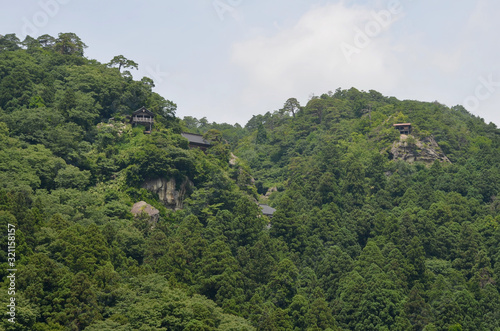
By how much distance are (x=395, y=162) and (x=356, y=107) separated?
16.2m

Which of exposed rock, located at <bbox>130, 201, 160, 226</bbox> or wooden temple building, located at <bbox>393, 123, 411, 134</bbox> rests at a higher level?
wooden temple building, located at <bbox>393, 123, 411, 134</bbox>

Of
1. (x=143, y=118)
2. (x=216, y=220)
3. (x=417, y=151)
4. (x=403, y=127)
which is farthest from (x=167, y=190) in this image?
(x=403, y=127)

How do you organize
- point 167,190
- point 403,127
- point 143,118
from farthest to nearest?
point 403,127, point 143,118, point 167,190

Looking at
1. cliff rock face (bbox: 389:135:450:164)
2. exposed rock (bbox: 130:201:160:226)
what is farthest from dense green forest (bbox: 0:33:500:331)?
exposed rock (bbox: 130:201:160:226)

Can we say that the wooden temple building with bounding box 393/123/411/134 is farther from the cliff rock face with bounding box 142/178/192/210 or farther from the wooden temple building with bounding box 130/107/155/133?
the cliff rock face with bounding box 142/178/192/210

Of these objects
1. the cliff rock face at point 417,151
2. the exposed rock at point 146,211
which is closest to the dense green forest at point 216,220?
the cliff rock face at point 417,151

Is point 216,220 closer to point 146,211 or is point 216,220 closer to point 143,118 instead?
point 146,211

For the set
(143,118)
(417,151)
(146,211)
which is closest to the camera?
(146,211)

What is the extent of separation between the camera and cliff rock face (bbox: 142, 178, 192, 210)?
61125 millimetres

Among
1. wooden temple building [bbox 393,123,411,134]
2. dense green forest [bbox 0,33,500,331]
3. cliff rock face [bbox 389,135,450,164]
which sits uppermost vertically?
wooden temple building [bbox 393,123,411,134]

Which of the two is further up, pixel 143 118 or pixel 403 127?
pixel 403 127

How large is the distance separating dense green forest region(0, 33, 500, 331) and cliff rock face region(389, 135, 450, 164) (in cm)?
13

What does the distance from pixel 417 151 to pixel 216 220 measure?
1095 inches

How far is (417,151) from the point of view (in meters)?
76.3
